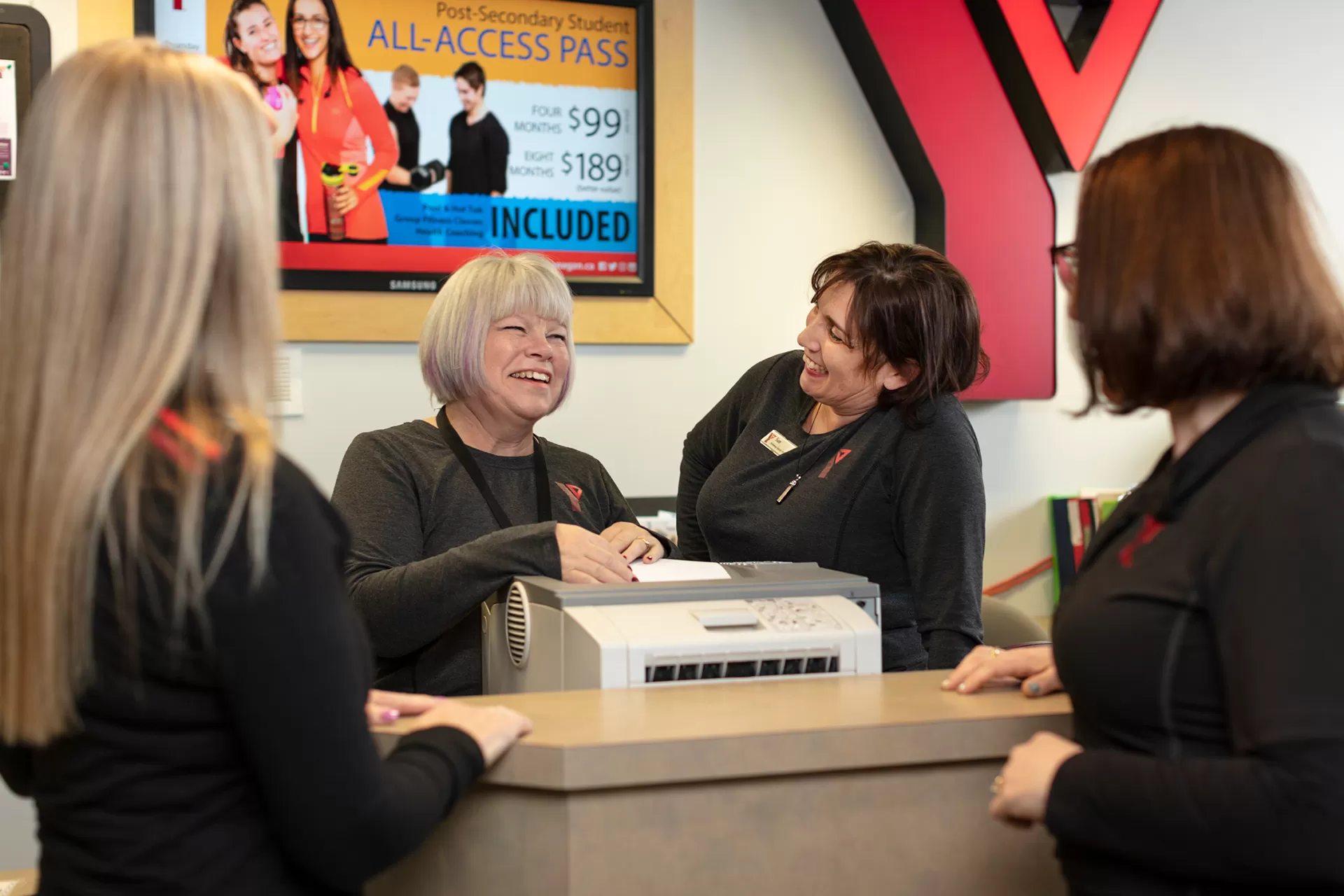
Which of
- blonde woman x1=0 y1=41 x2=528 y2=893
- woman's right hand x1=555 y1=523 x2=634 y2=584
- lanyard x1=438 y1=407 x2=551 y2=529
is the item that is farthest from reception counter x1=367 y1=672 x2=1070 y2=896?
lanyard x1=438 y1=407 x2=551 y2=529

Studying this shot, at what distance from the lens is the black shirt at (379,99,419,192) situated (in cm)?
320

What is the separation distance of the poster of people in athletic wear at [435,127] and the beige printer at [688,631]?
1.65 m

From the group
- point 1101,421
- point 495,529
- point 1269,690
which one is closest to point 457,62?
point 495,529

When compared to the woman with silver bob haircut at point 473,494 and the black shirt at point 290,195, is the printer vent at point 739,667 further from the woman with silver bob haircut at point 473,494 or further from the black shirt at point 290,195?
the black shirt at point 290,195

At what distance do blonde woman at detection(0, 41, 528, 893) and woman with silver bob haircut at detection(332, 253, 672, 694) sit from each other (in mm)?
835

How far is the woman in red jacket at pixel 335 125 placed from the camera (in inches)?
122

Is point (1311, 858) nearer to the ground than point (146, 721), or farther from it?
nearer to the ground

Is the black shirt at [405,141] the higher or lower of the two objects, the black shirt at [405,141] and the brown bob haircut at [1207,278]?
the higher

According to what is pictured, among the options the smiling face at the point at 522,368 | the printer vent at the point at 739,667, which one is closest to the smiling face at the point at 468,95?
the smiling face at the point at 522,368

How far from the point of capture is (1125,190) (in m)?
1.18

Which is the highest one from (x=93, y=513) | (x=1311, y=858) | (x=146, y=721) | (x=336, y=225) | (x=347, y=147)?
(x=347, y=147)

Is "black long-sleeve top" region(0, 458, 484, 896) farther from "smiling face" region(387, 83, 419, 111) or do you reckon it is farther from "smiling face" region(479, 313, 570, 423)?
"smiling face" region(387, 83, 419, 111)

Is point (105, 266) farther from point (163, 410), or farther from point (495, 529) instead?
point (495, 529)

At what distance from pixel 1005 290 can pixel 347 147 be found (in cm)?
186
